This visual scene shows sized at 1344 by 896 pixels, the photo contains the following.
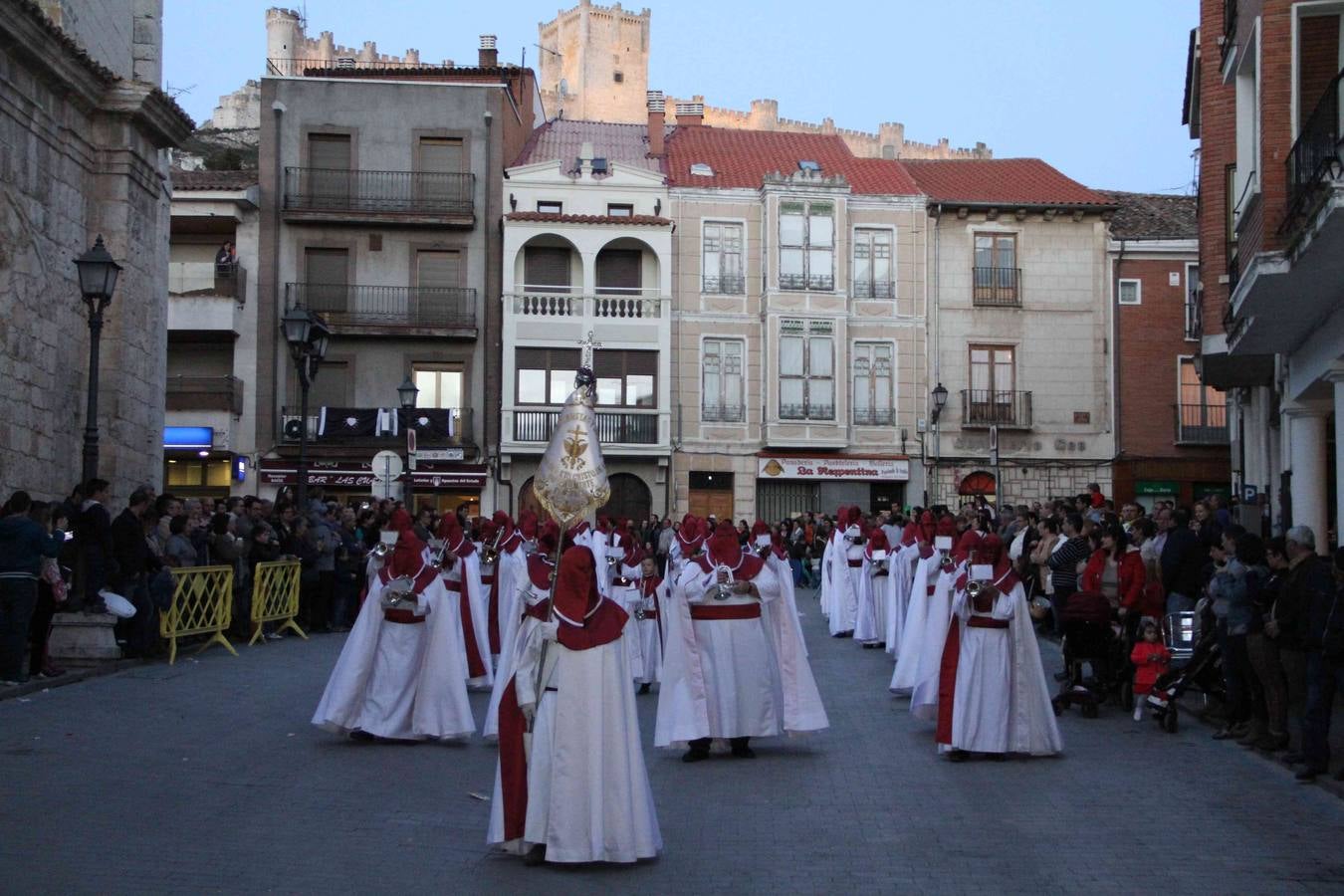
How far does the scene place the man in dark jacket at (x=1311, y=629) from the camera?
36.7ft

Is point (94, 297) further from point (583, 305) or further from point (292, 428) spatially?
point (583, 305)

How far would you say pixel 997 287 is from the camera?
4488cm

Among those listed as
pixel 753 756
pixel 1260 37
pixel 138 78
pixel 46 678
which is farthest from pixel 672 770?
pixel 138 78

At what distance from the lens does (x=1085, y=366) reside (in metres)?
44.9

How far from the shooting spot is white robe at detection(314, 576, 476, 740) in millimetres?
12609

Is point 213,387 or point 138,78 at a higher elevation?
point 138,78

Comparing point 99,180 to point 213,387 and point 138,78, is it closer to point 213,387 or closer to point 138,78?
point 138,78

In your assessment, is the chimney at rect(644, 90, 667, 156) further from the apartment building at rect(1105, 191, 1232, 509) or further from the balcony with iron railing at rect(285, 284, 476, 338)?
the apartment building at rect(1105, 191, 1232, 509)

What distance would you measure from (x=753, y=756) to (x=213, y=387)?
32398mm

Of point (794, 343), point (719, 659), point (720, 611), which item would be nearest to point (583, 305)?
point (794, 343)

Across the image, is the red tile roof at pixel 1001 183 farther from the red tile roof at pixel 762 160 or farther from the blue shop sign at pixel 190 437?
the blue shop sign at pixel 190 437

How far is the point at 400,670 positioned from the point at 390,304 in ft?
104

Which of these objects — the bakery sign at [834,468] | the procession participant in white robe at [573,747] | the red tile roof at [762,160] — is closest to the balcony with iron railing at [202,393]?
the red tile roof at [762,160]

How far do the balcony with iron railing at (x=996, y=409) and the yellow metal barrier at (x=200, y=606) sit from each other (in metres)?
27.5
